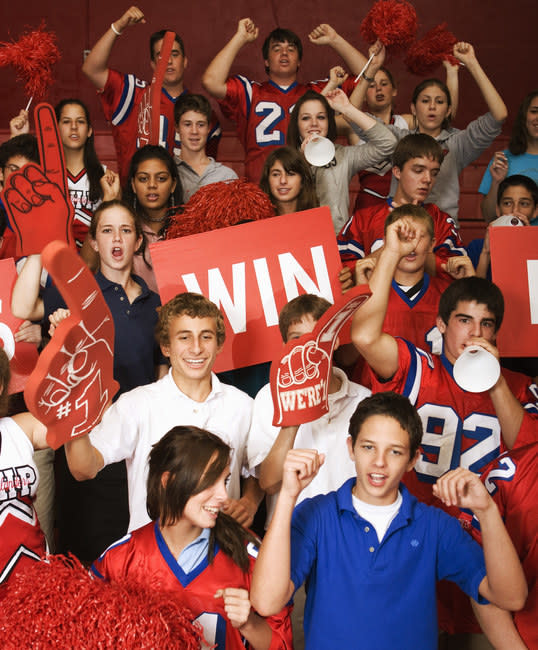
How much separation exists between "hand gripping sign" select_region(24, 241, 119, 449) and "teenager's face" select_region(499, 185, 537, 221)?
2256 mm

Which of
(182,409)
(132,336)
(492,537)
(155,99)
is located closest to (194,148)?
(155,99)

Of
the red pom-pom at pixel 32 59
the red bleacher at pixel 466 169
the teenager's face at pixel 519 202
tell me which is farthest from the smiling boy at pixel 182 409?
the red bleacher at pixel 466 169

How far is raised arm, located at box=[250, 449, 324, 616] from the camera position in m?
1.76

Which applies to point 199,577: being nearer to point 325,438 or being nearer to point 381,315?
point 325,438

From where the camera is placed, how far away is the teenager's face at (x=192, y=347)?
245cm

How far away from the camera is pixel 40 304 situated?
9.85 feet

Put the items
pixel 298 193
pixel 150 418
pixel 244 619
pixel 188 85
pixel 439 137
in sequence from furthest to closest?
pixel 188 85
pixel 439 137
pixel 298 193
pixel 150 418
pixel 244 619

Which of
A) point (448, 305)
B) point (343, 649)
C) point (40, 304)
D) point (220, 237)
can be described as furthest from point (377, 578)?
point (40, 304)

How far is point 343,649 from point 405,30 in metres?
3.22

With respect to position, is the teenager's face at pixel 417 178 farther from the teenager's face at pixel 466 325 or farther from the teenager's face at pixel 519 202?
the teenager's face at pixel 466 325

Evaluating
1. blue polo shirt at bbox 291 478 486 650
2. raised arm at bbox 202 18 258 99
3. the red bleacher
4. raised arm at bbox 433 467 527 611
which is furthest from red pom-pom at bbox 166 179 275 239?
the red bleacher

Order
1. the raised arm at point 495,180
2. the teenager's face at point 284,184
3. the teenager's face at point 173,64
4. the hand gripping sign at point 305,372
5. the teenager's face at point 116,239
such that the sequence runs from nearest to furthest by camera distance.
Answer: the hand gripping sign at point 305,372 < the teenager's face at point 116,239 < the teenager's face at point 284,184 < the raised arm at point 495,180 < the teenager's face at point 173,64

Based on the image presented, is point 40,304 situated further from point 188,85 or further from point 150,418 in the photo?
point 188,85

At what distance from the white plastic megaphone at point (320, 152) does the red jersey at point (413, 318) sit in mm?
757
